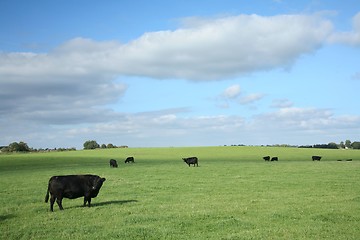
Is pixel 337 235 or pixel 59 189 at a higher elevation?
pixel 59 189

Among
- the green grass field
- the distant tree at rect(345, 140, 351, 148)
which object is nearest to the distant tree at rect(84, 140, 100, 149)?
the distant tree at rect(345, 140, 351, 148)

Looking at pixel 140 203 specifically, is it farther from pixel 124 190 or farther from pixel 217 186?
pixel 217 186

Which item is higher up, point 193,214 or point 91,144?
point 91,144

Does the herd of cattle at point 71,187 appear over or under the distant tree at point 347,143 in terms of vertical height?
under

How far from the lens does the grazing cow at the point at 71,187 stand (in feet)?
61.8

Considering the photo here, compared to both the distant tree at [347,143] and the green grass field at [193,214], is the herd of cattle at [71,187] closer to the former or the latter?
the green grass field at [193,214]

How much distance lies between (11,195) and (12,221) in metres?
8.84

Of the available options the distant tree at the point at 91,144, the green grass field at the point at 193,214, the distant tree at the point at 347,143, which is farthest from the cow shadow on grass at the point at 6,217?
the distant tree at the point at 347,143

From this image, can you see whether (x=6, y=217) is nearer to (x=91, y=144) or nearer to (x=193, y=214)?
(x=193, y=214)

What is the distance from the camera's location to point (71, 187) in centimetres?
1908

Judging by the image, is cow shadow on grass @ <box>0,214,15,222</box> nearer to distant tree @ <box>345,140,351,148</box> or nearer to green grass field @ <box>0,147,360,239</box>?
green grass field @ <box>0,147,360,239</box>

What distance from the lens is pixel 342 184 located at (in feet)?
92.1

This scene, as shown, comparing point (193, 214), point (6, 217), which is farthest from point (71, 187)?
point (193, 214)

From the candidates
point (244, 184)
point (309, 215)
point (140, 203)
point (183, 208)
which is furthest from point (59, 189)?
point (244, 184)
